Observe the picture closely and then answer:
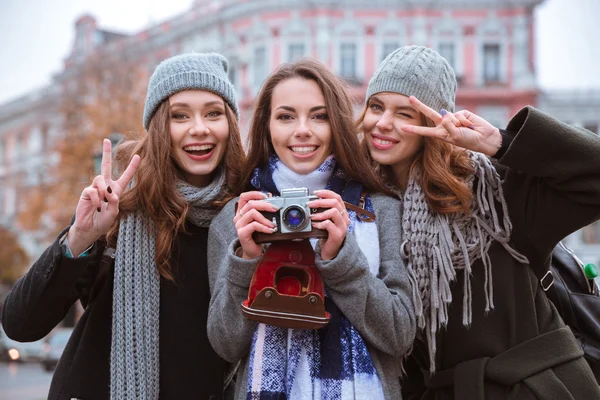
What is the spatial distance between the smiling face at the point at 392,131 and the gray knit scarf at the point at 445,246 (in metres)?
0.21

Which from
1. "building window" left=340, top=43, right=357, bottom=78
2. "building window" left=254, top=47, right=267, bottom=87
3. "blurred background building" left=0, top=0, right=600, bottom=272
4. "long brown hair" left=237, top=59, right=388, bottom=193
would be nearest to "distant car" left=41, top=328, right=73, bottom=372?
"blurred background building" left=0, top=0, right=600, bottom=272

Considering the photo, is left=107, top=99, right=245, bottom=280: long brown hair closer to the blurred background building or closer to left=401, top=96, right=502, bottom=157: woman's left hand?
left=401, top=96, right=502, bottom=157: woman's left hand

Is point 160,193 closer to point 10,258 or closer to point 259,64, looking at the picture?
point 259,64

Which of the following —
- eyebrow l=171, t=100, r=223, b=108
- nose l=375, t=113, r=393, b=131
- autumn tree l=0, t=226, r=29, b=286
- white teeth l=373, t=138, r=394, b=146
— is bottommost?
white teeth l=373, t=138, r=394, b=146

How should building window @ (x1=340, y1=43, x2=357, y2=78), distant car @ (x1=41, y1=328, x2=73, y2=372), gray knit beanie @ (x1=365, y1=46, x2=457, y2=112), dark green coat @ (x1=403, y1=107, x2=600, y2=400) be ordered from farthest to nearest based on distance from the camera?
1. building window @ (x1=340, y1=43, x2=357, y2=78)
2. distant car @ (x1=41, y1=328, x2=73, y2=372)
3. gray knit beanie @ (x1=365, y1=46, x2=457, y2=112)
4. dark green coat @ (x1=403, y1=107, x2=600, y2=400)

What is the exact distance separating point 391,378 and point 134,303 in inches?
45.1

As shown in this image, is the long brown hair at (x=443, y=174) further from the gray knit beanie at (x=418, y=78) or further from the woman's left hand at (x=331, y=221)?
the woman's left hand at (x=331, y=221)

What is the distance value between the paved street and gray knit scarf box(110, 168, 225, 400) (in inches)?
469

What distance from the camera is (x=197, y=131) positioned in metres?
3.06

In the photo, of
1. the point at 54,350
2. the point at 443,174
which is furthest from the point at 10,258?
the point at 443,174

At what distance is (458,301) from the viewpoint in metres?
2.79

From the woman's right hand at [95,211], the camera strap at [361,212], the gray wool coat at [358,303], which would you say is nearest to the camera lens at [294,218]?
the gray wool coat at [358,303]

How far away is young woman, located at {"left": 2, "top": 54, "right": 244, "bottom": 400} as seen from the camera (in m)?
2.78

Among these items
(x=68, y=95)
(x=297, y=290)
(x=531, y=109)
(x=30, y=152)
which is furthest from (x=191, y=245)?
(x=30, y=152)
